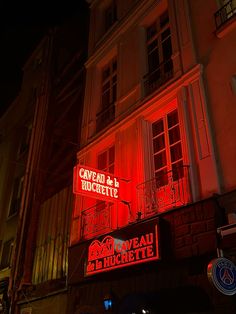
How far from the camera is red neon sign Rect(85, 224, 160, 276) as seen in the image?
629 cm

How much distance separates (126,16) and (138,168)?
5707mm

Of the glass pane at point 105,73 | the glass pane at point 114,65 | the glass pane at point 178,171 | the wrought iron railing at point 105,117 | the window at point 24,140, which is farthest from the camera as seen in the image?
the window at point 24,140

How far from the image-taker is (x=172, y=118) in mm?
8125

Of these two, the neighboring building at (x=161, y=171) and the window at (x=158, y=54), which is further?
the window at (x=158, y=54)

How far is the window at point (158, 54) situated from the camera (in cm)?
881

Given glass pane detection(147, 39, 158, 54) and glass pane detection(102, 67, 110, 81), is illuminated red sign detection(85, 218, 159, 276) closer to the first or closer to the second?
glass pane detection(147, 39, 158, 54)

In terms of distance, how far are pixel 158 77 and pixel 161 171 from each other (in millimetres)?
2780

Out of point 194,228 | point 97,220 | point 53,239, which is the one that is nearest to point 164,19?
point 97,220

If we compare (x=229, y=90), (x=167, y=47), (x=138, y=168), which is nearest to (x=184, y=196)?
(x=138, y=168)

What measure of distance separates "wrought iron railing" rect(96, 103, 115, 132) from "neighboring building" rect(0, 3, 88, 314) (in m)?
1.44

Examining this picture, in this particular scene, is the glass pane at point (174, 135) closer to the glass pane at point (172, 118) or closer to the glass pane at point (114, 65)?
the glass pane at point (172, 118)

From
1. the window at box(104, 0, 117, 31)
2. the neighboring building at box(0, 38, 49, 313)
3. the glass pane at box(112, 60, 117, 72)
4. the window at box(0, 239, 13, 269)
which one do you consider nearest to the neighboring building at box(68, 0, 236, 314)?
the glass pane at box(112, 60, 117, 72)

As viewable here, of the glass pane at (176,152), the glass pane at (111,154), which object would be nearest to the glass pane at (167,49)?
the glass pane at (176,152)

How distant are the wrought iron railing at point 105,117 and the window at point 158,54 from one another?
151cm
